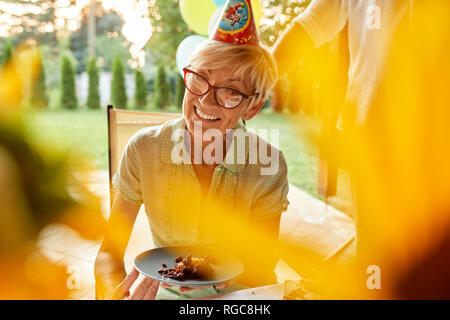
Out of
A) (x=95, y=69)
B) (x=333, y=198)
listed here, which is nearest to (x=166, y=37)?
(x=333, y=198)

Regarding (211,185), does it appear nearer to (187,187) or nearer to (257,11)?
(187,187)

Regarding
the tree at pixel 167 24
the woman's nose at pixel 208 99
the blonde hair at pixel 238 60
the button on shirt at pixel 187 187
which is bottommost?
the button on shirt at pixel 187 187

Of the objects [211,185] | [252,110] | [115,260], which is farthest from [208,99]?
[115,260]

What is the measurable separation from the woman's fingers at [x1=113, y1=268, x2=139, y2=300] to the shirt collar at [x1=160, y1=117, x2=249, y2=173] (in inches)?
11.5

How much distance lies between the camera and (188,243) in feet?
3.24

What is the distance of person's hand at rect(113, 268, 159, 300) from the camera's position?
871 millimetres

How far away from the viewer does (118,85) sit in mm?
6449

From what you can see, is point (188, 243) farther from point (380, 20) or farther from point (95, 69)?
point (95, 69)

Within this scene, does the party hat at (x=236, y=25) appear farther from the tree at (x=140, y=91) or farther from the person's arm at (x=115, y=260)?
the tree at (x=140, y=91)

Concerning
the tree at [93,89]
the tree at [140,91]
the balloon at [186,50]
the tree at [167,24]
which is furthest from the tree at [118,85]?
the balloon at [186,50]

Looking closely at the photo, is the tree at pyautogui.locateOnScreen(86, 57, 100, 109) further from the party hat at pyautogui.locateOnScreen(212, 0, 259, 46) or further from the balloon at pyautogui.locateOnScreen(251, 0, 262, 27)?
the party hat at pyautogui.locateOnScreen(212, 0, 259, 46)

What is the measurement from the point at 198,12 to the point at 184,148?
1.91 feet

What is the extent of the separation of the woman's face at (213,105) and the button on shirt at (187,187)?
0.25ft

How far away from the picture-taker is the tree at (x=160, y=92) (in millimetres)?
5102
